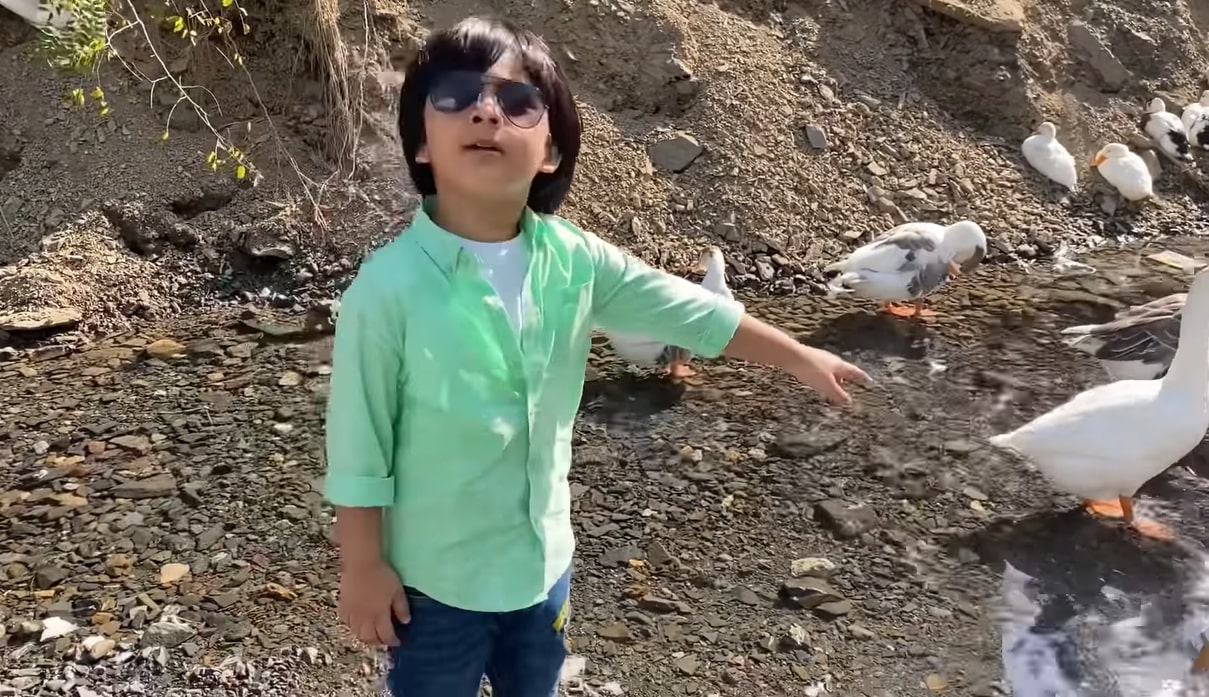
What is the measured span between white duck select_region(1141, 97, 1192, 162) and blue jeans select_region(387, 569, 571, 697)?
7435mm

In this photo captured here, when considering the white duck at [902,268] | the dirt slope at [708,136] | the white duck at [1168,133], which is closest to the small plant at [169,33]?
the dirt slope at [708,136]

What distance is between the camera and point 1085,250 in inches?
261

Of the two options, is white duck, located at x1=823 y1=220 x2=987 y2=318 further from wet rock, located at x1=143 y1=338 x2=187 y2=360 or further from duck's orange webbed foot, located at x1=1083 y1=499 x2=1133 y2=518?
→ wet rock, located at x1=143 y1=338 x2=187 y2=360

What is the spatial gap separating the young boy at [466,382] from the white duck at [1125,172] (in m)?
6.45

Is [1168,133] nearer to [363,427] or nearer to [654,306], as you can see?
[654,306]

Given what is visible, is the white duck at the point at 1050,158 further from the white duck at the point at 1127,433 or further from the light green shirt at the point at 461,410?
the light green shirt at the point at 461,410

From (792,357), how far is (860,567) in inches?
71.0

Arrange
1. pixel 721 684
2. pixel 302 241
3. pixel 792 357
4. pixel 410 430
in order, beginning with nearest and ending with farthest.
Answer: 1. pixel 410 430
2. pixel 792 357
3. pixel 721 684
4. pixel 302 241

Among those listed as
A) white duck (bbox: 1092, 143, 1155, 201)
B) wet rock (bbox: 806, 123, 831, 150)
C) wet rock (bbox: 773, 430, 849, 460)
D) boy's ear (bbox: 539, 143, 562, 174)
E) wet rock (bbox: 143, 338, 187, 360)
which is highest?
boy's ear (bbox: 539, 143, 562, 174)

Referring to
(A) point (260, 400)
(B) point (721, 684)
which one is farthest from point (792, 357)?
(A) point (260, 400)

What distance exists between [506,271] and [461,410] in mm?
262

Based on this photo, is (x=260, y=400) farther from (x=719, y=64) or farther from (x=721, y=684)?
(x=719, y=64)

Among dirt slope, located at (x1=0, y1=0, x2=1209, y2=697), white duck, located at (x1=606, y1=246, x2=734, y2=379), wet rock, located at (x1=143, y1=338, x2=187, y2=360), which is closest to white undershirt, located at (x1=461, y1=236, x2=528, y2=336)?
dirt slope, located at (x1=0, y1=0, x2=1209, y2=697)

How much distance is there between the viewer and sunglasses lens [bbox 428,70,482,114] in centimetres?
157
